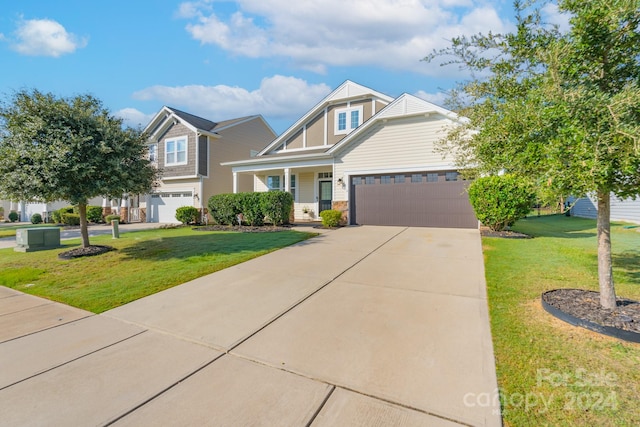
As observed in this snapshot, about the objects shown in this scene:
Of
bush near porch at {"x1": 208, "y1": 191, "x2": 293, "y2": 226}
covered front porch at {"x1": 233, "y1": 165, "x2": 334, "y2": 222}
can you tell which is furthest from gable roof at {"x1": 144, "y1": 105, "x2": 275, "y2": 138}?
bush near porch at {"x1": 208, "y1": 191, "x2": 293, "y2": 226}

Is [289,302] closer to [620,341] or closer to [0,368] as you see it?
[0,368]

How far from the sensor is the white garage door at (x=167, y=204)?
732 inches

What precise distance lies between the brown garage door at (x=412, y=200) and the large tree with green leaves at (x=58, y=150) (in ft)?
29.9

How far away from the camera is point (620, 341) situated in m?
2.82

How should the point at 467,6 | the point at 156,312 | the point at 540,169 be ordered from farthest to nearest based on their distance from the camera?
the point at 467,6
the point at 156,312
the point at 540,169

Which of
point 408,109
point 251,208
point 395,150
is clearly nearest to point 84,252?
point 251,208

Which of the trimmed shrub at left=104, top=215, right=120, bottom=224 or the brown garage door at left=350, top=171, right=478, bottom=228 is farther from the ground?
the brown garage door at left=350, top=171, right=478, bottom=228

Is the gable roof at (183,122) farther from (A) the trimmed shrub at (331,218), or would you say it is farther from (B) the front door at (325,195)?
(A) the trimmed shrub at (331,218)

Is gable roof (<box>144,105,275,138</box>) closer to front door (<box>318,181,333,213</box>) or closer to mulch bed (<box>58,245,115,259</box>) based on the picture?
front door (<box>318,181,333,213</box>)

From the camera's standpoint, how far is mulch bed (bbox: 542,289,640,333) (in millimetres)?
3030

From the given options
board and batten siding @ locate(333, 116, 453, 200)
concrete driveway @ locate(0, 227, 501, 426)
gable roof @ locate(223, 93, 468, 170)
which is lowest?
concrete driveway @ locate(0, 227, 501, 426)

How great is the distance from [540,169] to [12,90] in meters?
10.6

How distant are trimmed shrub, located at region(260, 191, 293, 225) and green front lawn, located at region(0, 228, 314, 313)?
3244mm

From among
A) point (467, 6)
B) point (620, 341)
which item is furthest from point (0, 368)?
point (467, 6)
